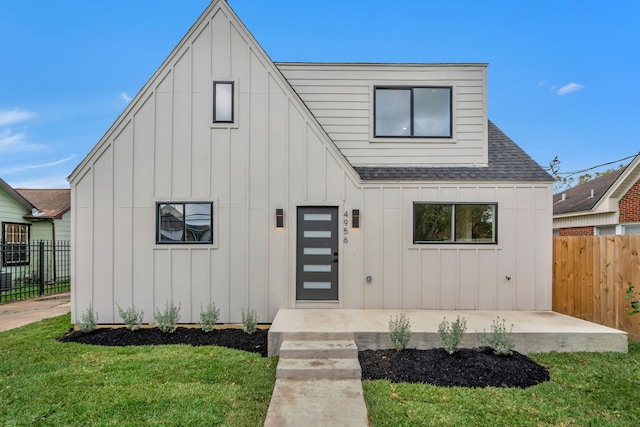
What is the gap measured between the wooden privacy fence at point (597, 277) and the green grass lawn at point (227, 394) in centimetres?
115

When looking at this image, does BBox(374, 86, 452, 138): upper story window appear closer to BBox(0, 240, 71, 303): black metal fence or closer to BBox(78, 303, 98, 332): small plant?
BBox(78, 303, 98, 332): small plant

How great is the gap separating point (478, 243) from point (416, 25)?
13.0 meters

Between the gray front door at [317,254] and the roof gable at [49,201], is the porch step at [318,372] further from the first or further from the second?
the roof gable at [49,201]

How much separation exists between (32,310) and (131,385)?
23.3 feet

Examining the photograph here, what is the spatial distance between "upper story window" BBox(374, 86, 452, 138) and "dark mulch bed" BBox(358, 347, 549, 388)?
4704 mm

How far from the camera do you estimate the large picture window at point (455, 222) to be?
6.71 meters

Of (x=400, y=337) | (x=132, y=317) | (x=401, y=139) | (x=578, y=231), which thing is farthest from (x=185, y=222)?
(x=578, y=231)

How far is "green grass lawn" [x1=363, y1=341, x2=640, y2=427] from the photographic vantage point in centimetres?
325

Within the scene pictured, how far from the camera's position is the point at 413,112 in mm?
7379

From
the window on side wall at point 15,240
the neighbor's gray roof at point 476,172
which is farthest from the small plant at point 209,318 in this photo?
the window on side wall at point 15,240

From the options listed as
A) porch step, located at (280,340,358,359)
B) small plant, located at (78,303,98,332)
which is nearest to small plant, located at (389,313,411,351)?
porch step, located at (280,340,358,359)

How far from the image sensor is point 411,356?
471cm

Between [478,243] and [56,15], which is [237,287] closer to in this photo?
[478,243]

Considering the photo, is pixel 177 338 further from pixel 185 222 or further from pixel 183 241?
pixel 185 222
